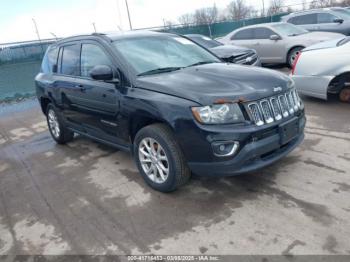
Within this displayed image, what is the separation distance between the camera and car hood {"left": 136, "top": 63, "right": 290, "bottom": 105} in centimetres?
323

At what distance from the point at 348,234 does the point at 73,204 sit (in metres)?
2.80

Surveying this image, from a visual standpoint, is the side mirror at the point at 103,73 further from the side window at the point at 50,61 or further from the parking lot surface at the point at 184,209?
the side window at the point at 50,61

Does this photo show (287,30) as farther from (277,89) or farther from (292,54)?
(277,89)

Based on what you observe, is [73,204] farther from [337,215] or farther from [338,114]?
[338,114]

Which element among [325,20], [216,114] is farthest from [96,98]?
[325,20]

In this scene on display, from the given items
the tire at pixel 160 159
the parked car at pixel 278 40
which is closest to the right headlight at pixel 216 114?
the tire at pixel 160 159

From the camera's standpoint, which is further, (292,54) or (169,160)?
(292,54)

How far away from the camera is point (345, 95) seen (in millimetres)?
6285

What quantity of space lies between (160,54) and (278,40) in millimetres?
7526

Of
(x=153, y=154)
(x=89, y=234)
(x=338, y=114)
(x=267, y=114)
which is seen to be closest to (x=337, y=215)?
→ (x=267, y=114)

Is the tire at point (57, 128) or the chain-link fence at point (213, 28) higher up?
the chain-link fence at point (213, 28)

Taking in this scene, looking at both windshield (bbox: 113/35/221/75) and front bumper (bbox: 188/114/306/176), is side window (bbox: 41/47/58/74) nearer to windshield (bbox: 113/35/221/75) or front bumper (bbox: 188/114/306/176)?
windshield (bbox: 113/35/221/75)

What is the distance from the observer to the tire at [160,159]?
136 inches

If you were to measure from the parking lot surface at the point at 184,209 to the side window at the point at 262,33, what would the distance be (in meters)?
6.75
